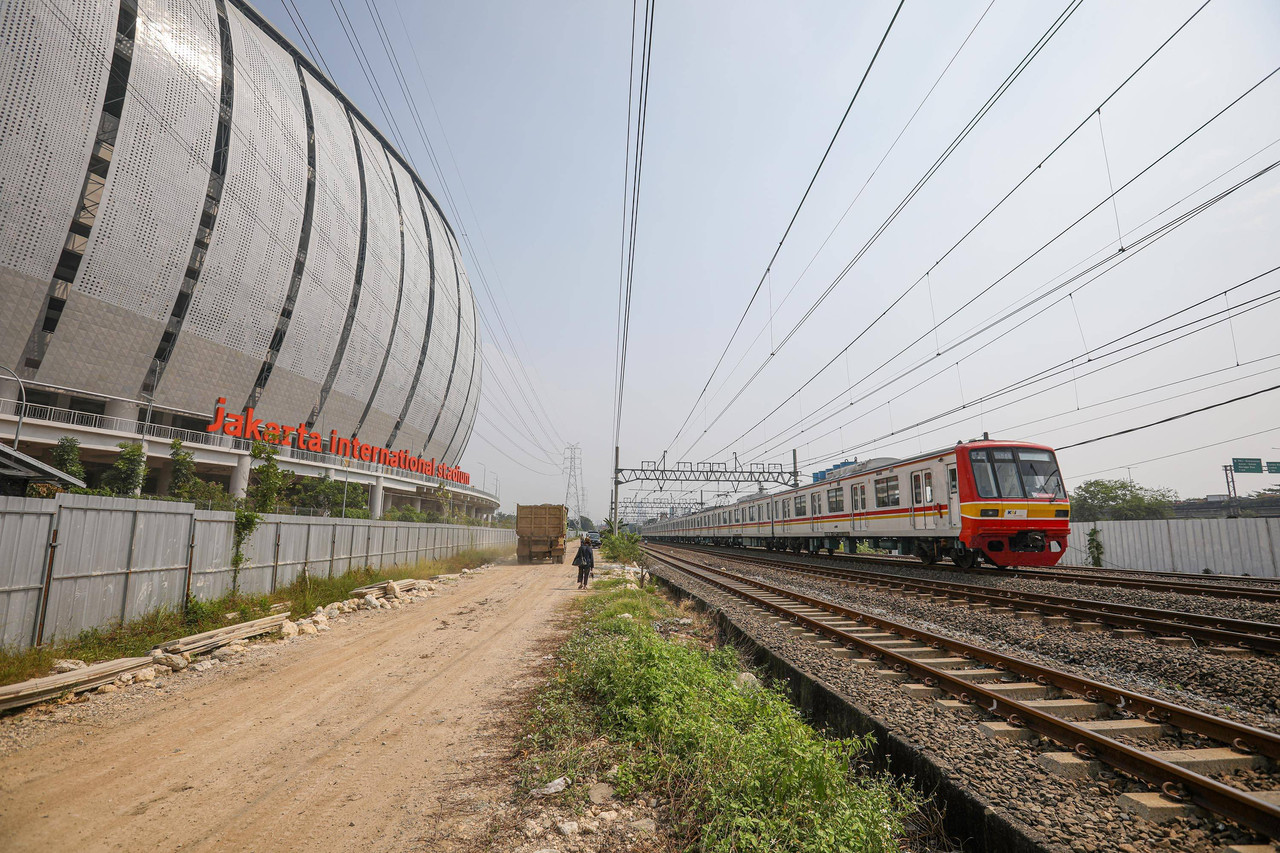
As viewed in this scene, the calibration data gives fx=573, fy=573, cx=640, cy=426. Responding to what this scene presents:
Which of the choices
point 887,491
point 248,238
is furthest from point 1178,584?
point 248,238

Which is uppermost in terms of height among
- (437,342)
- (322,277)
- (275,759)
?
(437,342)

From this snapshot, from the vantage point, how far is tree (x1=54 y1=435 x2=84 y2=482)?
31728 millimetres

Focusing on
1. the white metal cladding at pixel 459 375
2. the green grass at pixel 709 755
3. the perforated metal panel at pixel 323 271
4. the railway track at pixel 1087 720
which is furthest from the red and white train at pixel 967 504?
the white metal cladding at pixel 459 375

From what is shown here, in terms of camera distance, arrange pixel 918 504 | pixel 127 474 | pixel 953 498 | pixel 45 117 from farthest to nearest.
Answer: pixel 127 474, pixel 45 117, pixel 918 504, pixel 953 498

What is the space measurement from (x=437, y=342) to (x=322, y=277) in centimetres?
2542

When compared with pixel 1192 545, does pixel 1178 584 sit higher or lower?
lower

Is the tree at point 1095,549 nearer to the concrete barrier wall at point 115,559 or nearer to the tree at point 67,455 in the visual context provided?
the concrete barrier wall at point 115,559

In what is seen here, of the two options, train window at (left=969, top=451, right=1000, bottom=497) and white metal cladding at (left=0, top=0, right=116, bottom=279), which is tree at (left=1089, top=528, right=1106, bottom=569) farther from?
white metal cladding at (left=0, top=0, right=116, bottom=279)

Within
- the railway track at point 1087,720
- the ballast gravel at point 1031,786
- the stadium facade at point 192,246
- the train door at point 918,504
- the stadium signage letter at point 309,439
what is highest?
the stadium facade at point 192,246

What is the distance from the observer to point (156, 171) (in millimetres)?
39844

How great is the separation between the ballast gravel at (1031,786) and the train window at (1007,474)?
1090 cm

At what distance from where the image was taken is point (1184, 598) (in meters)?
A: 10.7

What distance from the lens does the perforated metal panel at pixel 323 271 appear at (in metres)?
53.7

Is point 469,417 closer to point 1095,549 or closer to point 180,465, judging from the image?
point 180,465
